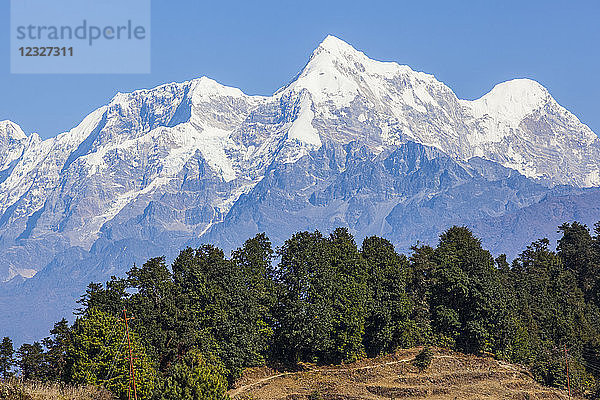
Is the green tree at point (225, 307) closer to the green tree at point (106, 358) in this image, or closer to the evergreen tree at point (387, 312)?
the green tree at point (106, 358)

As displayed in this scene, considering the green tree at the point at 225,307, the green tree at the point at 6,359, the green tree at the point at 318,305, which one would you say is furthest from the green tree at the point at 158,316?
the green tree at the point at 6,359

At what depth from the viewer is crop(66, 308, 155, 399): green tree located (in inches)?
3273

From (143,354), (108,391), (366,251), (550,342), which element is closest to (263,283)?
(366,251)

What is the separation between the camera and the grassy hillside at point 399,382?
99.3 m

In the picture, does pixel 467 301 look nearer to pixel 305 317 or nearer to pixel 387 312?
pixel 387 312

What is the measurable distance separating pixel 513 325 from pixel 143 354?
192ft

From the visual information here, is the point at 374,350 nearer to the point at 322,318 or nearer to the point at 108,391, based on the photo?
the point at 322,318

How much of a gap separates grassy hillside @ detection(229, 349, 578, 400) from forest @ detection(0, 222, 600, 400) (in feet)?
8.70

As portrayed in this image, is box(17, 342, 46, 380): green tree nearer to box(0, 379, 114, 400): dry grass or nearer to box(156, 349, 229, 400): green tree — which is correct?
box(0, 379, 114, 400): dry grass

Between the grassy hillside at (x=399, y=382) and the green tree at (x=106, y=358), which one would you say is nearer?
the green tree at (x=106, y=358)

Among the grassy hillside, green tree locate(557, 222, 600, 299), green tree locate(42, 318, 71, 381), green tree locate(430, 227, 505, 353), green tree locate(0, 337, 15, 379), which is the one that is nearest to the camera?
green tree locate(42, 318, 71, 381)

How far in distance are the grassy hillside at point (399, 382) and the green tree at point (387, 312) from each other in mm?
2493

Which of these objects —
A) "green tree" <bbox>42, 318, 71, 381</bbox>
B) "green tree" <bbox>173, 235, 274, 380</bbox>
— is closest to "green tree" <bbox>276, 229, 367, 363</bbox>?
"green tree" <bbox>173, 235, 274, 380</bbox>

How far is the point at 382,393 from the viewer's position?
3942 inches
